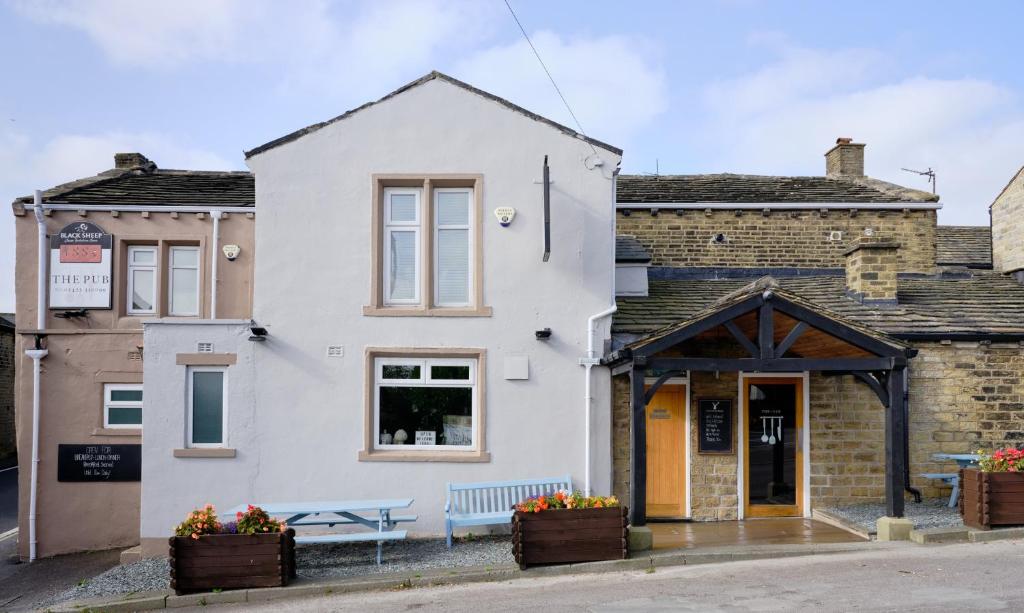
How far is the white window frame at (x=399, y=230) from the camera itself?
1097 centimetres

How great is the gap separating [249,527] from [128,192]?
314 inches

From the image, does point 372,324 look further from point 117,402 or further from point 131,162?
point 131,162

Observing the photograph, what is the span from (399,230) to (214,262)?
409 centimetres

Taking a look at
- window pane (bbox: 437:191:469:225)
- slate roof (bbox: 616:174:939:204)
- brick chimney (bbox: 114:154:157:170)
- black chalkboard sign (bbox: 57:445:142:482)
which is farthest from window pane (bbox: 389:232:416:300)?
brick chimney (bbox: 114:154:157:170)

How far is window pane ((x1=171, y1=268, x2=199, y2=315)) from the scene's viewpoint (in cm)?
1347

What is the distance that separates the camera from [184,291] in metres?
13.5

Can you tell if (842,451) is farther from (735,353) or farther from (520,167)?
(520,167)

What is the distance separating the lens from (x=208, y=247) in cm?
1335

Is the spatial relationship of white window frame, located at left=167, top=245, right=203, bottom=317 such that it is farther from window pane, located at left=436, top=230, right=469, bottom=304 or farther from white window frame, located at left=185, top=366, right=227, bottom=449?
window pane, located at left=436, top=230, right=469, bottom=304

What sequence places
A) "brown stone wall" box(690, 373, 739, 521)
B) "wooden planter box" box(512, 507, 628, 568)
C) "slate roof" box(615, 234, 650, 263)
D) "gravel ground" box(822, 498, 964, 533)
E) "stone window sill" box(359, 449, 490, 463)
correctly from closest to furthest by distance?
"wooden planter box" box(512, 507, 628, 568), "gravel ground" box(822, 498, 964, 533), "stone window sill" box(359, 449, 490, 463), "brown stone wall" box(690, 373, 739, 521), "slate roof" box(615, 234, 650, 263)

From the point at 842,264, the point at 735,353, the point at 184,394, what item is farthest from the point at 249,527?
the point at 842,264

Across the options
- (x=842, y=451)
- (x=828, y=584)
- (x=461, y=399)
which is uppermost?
(x=461, y=399)

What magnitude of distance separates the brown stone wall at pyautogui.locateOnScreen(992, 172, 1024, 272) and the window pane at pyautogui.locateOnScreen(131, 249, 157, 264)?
51.9 ft

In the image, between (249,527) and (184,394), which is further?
(184,394)
